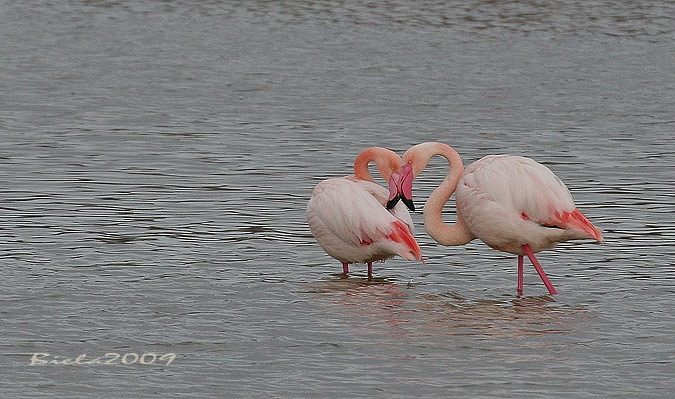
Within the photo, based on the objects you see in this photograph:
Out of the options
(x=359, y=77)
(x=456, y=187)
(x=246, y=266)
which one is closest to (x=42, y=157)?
(x=246, y=266)

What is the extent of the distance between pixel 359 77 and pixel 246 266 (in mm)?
10726

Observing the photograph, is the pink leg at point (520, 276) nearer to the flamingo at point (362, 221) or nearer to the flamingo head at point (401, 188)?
the flamingo at point (362, 221)

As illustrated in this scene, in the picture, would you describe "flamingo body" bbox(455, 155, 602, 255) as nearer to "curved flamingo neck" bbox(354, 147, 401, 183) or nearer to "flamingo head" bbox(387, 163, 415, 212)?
"flamingo head" bbox(387, 163, 415, 212)

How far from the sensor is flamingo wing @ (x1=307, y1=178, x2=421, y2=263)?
27.8 ft

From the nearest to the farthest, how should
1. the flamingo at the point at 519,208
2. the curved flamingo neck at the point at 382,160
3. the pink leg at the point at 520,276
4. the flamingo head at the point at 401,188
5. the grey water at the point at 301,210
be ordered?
the grey water at the point at 301,210, the flamingo at the point at 519,208, the pink leg at the point at 520,276, the flamingo head at the point at 401,188, the curved flamingo neck at the point at 382,160

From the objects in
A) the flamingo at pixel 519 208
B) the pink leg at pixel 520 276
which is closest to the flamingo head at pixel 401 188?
the flamingo at pixel 519 208

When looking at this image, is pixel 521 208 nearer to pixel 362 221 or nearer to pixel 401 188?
pixel 401 188

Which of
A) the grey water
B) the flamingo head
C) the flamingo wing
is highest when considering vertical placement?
the flamingo head

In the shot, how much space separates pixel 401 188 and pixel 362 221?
35cm

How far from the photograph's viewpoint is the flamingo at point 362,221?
850cm

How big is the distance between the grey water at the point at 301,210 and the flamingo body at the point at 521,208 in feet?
1.21

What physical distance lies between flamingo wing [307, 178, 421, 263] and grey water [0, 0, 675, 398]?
0.23 metres

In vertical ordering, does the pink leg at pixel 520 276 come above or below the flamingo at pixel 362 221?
below

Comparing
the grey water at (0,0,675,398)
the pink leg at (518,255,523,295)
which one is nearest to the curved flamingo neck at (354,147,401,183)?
the grey water at (0,0,675,398)
